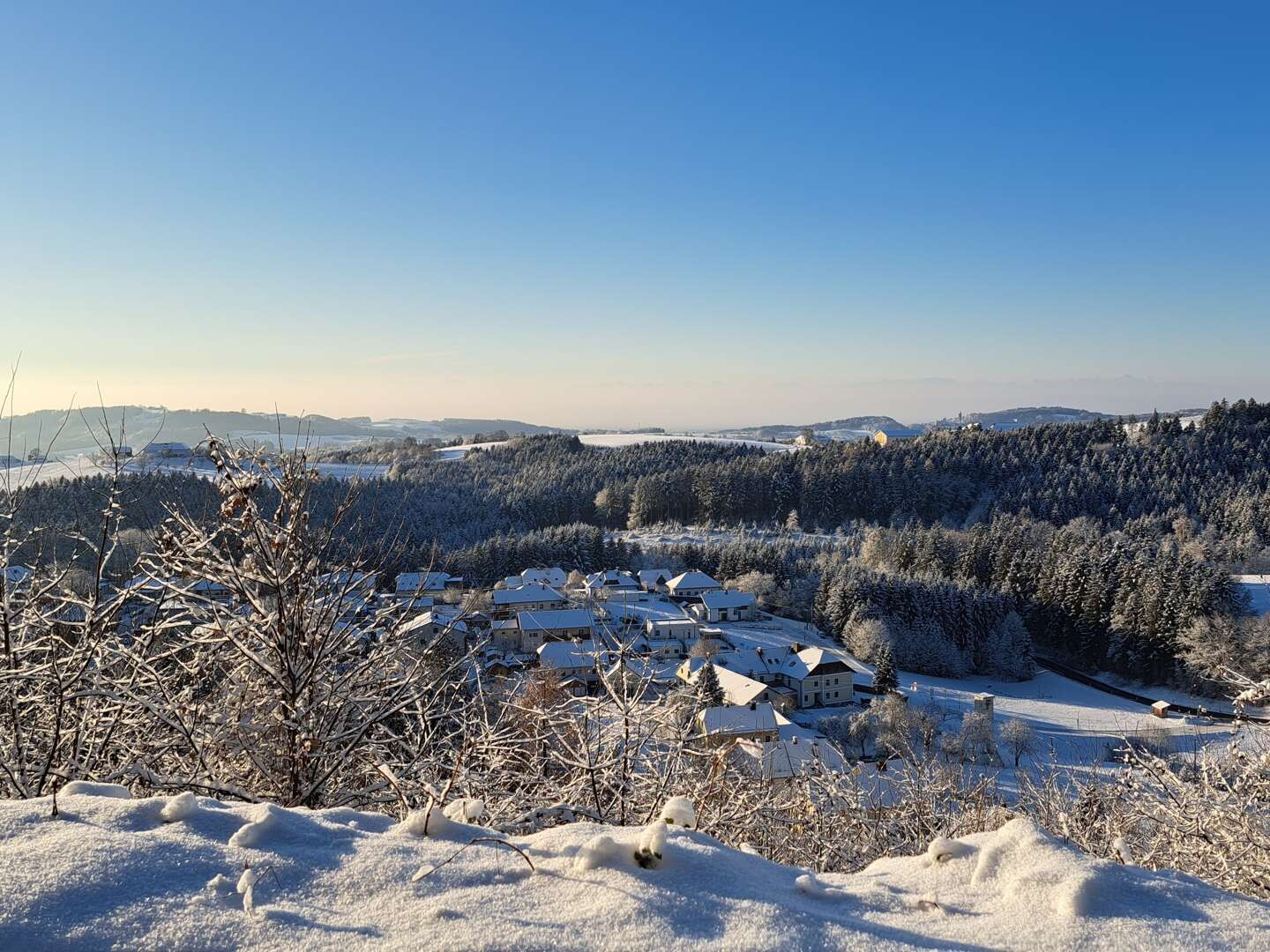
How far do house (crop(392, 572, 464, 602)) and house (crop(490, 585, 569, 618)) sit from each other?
2866 mm

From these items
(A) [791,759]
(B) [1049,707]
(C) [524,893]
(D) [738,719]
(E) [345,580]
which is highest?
(E) [345,580]

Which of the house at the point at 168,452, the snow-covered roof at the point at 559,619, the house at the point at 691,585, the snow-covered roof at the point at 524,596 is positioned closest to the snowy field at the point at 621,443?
the house at the point at 691,585

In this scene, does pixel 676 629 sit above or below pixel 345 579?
below

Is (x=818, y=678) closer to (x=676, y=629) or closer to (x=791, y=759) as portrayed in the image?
(x=676, y=629)

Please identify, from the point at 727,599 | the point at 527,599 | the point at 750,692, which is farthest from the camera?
the point at 727,599

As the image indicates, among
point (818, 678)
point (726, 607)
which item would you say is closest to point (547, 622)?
point (818, 678)

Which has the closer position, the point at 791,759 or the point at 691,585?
the point at 791,759

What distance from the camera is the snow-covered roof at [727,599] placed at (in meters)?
45.3

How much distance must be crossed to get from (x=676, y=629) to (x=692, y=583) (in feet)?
36.9

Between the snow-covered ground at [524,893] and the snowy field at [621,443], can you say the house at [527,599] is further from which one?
the snowy field at [621,443]

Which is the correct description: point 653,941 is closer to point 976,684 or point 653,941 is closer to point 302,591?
point 302,591

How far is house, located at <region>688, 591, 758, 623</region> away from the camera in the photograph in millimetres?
44969

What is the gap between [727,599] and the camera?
4584 centimetres

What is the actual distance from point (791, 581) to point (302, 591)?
163ft
